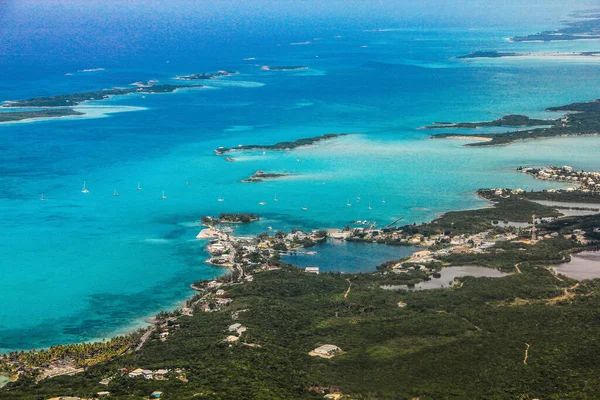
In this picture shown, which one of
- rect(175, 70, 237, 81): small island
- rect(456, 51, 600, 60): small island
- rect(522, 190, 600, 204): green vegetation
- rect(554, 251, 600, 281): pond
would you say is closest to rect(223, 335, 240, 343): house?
rect(554, 251, 600, 281): pond

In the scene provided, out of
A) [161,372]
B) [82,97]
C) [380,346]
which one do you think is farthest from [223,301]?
[82,97]

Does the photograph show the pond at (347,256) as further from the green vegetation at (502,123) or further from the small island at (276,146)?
the green vegetation at (502,123)

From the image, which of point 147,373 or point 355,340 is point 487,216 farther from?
point 147,373

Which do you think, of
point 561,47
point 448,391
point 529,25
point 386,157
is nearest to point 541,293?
point 448,391

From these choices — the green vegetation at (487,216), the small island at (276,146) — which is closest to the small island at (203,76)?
the small island at (276,146)

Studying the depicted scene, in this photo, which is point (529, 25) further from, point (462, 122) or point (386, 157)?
point (386, 157)
